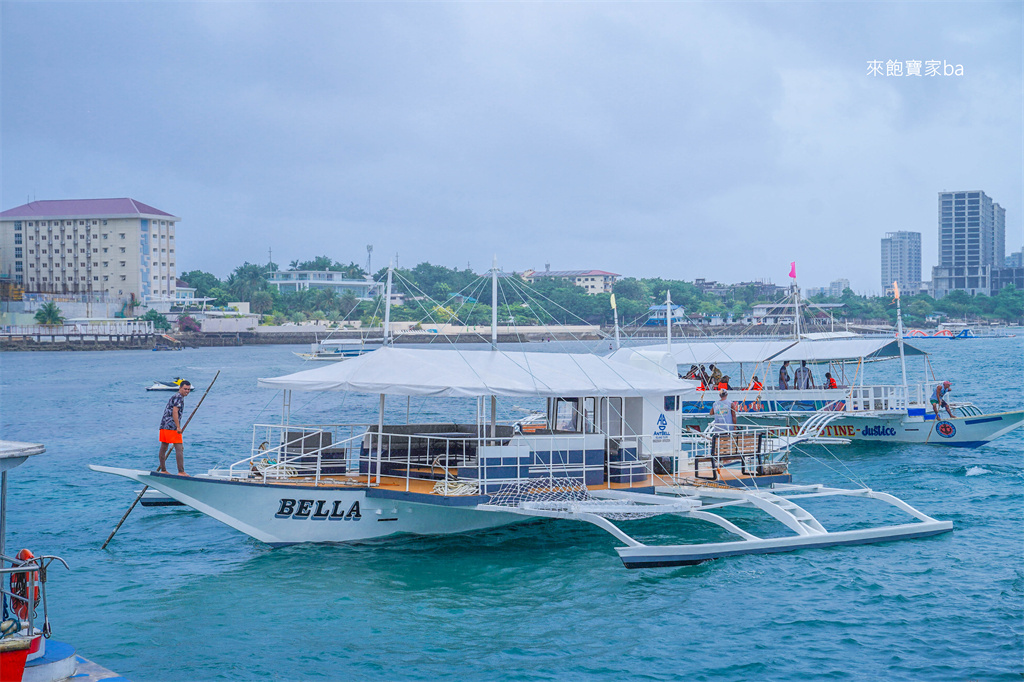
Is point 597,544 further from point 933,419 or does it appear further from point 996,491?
point 933,419

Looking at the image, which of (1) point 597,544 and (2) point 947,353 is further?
(2) point 947,353

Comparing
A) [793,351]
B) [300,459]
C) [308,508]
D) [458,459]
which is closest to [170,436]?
[300,459]

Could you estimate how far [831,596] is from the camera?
15648 mm

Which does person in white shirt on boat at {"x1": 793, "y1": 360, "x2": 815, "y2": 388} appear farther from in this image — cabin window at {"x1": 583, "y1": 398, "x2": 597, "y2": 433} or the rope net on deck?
the rope net on deck

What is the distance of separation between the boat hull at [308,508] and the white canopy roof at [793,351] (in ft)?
62.0

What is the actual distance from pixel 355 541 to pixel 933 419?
25.2 metres

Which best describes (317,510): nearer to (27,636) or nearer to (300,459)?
(300,459)

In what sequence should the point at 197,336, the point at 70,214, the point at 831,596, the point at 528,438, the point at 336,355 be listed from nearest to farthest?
the point at 831,596 < the point at 528,438 < the point at 336,355 < the point at 197,336 < the point at 70,214

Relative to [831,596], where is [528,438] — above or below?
above

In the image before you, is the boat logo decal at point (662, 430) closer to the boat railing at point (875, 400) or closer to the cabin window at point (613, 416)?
the cabin window at point (613, 416)

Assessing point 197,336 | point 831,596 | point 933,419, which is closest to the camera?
point 831,596

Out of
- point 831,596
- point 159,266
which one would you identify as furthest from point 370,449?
point 159,266

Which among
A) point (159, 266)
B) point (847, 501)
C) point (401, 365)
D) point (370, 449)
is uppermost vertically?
point (159, 266)

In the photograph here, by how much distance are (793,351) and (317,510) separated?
24254mm
